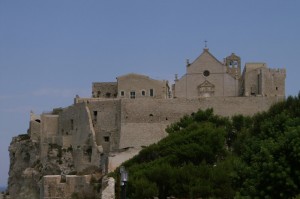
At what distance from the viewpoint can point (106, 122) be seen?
5912cm

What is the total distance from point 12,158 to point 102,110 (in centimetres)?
1393

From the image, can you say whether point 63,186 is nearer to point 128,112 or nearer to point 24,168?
point 128,112

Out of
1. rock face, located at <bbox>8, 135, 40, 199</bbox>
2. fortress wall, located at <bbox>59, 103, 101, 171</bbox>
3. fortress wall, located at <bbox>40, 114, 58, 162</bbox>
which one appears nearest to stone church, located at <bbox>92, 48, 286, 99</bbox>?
fortress wall, located at <bbox>59, 103, 101, 171</bbox>

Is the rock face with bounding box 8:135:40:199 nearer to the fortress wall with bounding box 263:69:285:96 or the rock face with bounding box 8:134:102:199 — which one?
the rock face with bounding box 8:134:102:199

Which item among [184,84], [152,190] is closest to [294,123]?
[152,190]

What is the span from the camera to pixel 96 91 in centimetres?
6762

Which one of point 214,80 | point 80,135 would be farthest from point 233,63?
point 80,135

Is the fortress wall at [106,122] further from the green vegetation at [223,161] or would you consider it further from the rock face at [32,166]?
the green vegetation at [223,161]

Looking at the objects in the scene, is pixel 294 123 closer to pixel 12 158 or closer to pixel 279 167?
pixel 279 167

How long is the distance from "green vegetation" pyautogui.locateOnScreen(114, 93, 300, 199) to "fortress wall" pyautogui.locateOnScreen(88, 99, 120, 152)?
637cm

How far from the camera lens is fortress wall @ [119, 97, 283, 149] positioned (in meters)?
57.2

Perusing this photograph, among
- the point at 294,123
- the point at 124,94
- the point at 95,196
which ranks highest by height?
the point at 124,94

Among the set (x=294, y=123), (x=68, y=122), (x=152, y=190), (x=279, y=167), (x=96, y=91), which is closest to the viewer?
(x=279, y=167)

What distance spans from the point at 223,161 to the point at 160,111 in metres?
19.2
